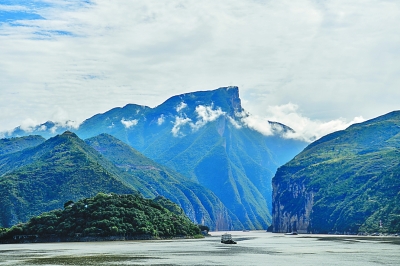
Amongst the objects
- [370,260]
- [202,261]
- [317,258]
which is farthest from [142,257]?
[370,260]

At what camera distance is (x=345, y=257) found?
141250 mm

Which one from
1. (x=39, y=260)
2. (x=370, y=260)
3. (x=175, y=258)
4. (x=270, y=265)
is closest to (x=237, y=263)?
(x=270, y=265)

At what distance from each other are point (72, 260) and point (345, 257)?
2347 inches

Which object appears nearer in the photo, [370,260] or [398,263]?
[398,263]

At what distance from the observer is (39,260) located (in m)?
130

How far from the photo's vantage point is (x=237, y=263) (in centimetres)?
12494

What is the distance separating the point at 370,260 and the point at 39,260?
6765 centimetres

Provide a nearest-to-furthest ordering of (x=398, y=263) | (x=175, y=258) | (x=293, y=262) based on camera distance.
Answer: (x=398, y=263) → (x=293, y=262) → (x=175, y=258)

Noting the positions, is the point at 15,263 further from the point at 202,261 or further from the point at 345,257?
the point at 345,257

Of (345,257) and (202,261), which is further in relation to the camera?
(345,257)

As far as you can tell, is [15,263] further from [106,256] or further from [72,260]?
[106,256]

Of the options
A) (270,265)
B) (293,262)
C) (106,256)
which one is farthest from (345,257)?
(106,256)

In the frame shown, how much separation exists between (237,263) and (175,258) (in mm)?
17190

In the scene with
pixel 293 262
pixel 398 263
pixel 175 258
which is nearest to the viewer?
pixel 398 263
